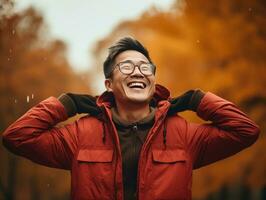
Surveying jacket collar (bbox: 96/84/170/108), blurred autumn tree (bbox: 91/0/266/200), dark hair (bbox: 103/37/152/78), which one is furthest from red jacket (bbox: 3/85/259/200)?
blurred autumn tree (bbox: 91/0/266/200)

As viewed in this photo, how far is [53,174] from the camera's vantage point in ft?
46.5

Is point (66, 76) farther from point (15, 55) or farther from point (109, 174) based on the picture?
point (109, 174)

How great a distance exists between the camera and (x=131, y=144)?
132 inches

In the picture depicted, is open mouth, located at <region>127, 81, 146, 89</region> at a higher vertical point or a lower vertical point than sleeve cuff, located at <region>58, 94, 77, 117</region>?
higher

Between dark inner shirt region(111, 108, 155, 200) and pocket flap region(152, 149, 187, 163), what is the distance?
0.11 metres

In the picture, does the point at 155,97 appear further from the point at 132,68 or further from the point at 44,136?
the point at 44,136

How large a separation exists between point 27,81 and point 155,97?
8.63 metres

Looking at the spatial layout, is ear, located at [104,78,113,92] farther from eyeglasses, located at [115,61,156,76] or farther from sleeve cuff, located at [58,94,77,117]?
sleeve cuff, located at [58,94,77,117]

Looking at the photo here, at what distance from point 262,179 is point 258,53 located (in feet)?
7.80

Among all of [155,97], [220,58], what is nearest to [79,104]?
[155,97]

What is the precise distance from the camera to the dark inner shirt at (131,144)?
3277 millimetres

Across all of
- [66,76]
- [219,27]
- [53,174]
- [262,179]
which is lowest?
[53,174]

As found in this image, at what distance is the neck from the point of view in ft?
11.8

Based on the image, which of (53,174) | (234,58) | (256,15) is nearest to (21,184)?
(53,174)
